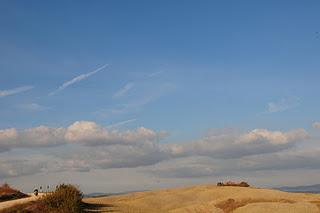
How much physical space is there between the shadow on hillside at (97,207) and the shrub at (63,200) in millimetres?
1491

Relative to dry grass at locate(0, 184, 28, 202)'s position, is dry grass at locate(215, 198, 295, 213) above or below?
below

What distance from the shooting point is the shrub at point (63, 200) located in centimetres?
4391

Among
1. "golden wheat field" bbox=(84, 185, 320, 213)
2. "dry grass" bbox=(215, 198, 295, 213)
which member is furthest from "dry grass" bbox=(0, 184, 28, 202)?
"dry grass" bbox=(215, 198, 295, 213)

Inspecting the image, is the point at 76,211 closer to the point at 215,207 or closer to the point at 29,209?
the point at 29,209

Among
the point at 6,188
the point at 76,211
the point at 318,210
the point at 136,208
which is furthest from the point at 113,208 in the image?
the point at 318,210

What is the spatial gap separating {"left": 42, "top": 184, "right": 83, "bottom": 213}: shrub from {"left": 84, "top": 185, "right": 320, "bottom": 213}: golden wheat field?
3564 millimetres

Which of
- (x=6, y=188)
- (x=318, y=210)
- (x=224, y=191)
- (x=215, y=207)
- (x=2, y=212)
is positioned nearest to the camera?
(x=2, y=212)

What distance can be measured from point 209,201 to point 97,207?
13.8 meters

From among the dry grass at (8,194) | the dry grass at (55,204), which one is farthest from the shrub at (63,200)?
the dry grass at (8,194)

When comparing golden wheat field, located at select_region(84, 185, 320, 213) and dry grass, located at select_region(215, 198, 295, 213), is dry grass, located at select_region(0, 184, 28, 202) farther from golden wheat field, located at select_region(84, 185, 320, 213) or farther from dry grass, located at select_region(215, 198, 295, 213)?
dry grass, located at select_region(215, 198, 295, 213)

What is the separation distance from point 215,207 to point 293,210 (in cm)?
850

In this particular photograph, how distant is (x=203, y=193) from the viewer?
6384cm

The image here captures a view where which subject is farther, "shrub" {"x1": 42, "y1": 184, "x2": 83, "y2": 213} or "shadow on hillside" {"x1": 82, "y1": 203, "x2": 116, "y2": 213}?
"shadow on hillside" {"x1": 82, "y1": 203, "x2": 116, "y2": 213}

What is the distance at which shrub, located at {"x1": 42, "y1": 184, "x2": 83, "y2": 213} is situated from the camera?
4391cm
